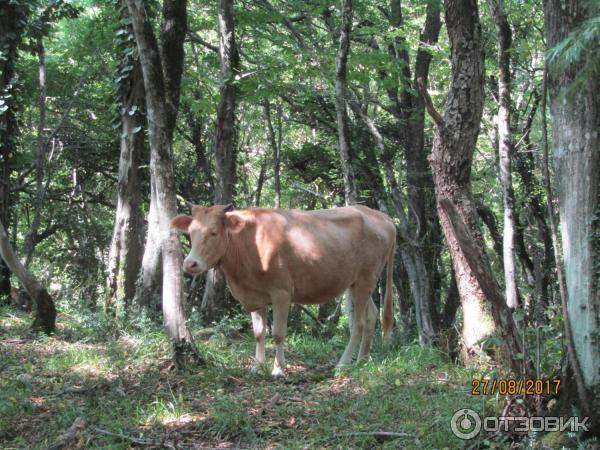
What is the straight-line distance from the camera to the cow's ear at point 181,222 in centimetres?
779

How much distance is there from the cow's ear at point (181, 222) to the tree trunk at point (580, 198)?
447 cm

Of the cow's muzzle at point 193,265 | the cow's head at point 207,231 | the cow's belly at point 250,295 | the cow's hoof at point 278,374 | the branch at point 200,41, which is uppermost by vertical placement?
the branch at point 200,41

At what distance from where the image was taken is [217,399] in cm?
670

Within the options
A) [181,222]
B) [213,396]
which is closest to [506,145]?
[181,222]

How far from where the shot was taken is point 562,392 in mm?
5031

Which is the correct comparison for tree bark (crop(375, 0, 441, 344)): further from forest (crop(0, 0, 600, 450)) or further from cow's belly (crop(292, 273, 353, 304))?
cow's belly (crop(292, 273, 353, 304))

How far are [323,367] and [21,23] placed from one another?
32.0 feet

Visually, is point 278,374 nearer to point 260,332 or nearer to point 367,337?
point 260,332

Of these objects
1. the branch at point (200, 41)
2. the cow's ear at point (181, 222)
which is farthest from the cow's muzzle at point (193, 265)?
the branch at point (200, 41)

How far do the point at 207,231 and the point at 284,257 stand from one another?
1.09 m

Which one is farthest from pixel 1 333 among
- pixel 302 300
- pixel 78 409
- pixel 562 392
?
pixel 562 392

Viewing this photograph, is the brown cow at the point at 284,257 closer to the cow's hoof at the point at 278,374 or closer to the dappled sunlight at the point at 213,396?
the cow's hoof at the point at 278,374

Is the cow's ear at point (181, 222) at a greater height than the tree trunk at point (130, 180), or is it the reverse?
the tree trunk at point (130, 180)

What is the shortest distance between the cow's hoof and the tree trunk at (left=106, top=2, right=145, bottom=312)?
481 cm
